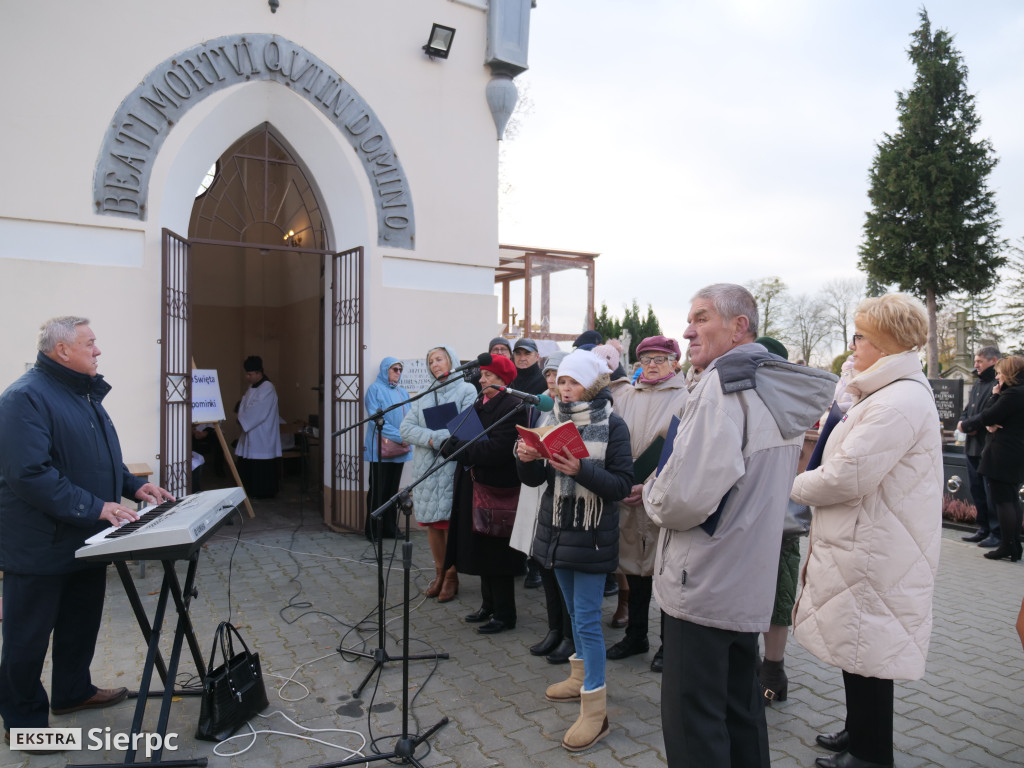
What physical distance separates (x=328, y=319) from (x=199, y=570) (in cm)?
341

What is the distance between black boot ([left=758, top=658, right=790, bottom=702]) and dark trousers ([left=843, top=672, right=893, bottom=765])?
780mm

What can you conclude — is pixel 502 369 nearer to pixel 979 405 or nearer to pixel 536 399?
pixel 536 399

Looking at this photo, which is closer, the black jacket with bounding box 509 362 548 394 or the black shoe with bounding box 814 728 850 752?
the black shoe with bounding box 814 728 850 752

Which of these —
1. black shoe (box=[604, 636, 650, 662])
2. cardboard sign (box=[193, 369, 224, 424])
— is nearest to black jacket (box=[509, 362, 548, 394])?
black shoe (box=[604, 636, 650, 662])

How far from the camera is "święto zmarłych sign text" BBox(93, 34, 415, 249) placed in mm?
6141

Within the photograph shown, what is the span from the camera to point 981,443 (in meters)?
7.35

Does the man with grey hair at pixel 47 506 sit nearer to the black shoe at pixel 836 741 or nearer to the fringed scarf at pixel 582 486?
the fringed scarf at pixel 582 486

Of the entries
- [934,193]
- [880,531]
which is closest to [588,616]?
[880,531]

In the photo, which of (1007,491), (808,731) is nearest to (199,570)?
(808,731)

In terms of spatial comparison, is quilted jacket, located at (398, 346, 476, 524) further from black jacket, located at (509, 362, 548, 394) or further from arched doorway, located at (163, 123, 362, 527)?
arched doorway, located at (163, 123, 362, 527)

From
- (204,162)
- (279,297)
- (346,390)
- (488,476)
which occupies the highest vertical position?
(204,162)

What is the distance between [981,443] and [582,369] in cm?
625

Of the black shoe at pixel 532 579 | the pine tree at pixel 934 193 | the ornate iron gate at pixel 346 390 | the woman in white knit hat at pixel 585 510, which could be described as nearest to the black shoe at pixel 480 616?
the black shoe at pixel 532 579

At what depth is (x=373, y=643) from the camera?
14.4 ft
